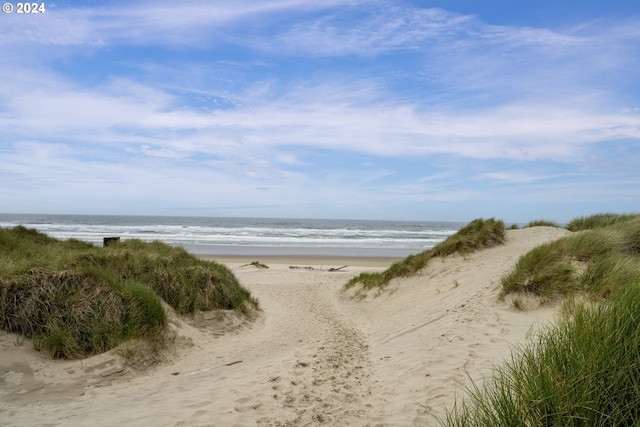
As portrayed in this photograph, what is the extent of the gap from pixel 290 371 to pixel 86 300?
3.80 meters

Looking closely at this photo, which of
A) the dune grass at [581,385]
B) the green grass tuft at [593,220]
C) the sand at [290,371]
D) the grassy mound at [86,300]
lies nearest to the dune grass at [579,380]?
the dune grass at [581,385]

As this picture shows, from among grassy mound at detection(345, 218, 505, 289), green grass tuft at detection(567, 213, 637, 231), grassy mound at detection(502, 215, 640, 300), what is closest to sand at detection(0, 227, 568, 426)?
grassy mound at detection(502, 215, 640, 300)

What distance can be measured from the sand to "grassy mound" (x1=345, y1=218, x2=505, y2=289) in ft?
10.5

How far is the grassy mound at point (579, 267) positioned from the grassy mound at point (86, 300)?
6.87 m

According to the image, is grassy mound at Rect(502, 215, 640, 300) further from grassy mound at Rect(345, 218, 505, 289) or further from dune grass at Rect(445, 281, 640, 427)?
grassy mound at Rect(345, 218, 505, 289)

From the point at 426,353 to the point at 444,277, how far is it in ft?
23.5

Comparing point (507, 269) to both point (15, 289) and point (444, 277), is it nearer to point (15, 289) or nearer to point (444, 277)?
point (444, 277)

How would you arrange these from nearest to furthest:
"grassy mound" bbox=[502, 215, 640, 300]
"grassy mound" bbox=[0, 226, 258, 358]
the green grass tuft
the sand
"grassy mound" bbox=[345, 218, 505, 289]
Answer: the sand → "grassy mound" bbox=[0, 226, 258, 358] → "grassy mound" bbox=[502, 215, 640, 300] → "grassy mound" bbox=[345, 218, 505, 289] → the green grass tuft

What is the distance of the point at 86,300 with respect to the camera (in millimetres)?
7832

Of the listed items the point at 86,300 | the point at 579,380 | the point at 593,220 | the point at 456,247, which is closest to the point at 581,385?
the point at 579,380

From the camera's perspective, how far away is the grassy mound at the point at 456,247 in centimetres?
1506

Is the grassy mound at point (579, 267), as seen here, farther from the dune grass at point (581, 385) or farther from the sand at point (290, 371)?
the dune grass at point (581, 385)

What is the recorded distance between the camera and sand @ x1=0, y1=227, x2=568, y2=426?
5152 mm

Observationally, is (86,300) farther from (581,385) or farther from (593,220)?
(593,220)
